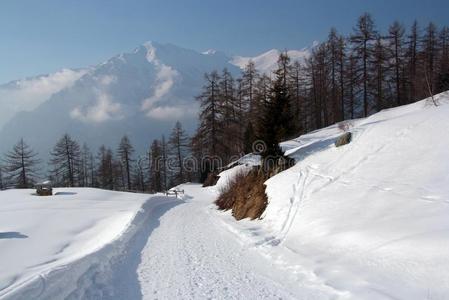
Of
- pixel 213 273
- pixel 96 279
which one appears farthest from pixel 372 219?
pixel 96 279

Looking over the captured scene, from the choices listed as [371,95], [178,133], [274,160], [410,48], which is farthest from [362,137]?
[178,133]

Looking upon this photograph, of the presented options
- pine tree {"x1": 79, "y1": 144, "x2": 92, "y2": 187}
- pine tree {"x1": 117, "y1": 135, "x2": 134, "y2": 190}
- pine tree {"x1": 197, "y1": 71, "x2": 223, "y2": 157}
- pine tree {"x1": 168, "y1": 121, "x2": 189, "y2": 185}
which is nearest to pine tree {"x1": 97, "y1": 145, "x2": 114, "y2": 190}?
pine tree {"x1": 117, "y1": 135, "x2": 134, "y2": 190}

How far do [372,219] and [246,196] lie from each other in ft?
34.4

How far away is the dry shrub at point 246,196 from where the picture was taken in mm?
15441

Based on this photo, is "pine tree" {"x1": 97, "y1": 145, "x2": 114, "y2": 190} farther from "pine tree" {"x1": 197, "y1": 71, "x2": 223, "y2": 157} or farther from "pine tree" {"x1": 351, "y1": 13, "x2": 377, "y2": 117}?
"pine tree" {"x1": 351, "y1": 13, "x2": 377, "y2": 117}

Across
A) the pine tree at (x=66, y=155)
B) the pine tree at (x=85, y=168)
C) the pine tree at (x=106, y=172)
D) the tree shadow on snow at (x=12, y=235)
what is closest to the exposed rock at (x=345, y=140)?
the tree shadow on snow at (x=12, y=235)

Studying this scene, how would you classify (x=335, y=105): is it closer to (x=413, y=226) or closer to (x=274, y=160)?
(x=274, y=160)

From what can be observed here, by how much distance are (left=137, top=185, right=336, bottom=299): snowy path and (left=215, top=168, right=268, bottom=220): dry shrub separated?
12.5ft

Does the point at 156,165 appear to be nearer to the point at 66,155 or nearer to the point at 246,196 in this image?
the point at 66,155

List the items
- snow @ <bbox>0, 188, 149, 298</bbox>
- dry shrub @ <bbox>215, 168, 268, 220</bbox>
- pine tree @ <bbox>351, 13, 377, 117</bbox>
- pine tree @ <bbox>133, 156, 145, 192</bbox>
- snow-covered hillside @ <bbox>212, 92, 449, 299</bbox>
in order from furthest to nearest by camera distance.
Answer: pine tree @ <bbox>133, 156, 145, 192</bbox>
pine tree @ <bbox>351, 13, 377, 117</bbox>
dry shrub @ <bbox>215, 168, 268, 220</bbox>
snow @ <bbox>0, 188, 149, 298</bbox>
snow-covered hillside @ <bbox>212, 92, 449, 299</bbox>

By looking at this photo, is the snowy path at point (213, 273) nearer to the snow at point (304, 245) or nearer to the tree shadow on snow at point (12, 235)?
the snow at point (304, 245)

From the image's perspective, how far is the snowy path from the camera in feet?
20.3

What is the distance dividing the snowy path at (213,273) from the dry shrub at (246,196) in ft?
12.5

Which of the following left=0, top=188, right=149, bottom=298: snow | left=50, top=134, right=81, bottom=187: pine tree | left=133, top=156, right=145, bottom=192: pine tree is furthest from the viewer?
left=133, top=156, right=145, bottom=192: pine tree
